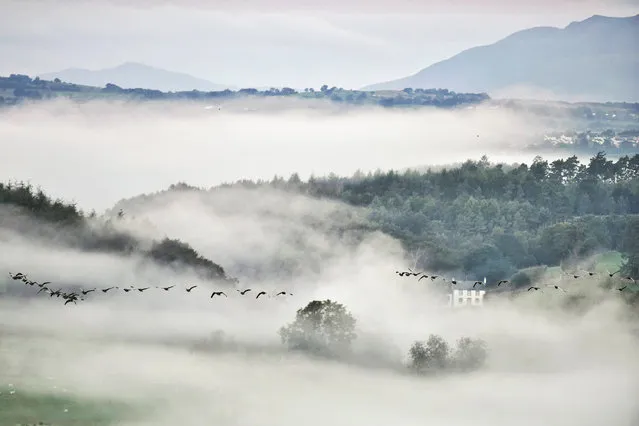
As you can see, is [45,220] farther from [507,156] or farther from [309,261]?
[507,156]

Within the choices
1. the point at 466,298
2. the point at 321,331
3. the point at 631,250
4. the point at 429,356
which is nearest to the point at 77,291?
the point at 321,331

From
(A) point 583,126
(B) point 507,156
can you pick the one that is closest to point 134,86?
(B) point 507,156

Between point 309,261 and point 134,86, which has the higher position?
point 134,86

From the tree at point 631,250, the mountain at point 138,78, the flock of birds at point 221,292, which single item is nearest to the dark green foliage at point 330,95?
the mountain at point 138,78

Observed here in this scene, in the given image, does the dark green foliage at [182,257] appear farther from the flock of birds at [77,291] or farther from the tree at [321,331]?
the tree at [321,331]

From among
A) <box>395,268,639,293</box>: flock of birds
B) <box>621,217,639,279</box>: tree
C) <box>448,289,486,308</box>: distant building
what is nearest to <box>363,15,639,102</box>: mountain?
<box>621,217,639,279</box>: tree

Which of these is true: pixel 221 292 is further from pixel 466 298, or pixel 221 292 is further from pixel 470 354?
pixel 470 354
